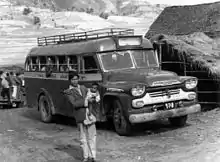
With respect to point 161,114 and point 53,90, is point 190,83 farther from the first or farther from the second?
point 53,90

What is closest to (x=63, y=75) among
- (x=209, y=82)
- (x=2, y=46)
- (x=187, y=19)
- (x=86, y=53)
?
(x=86, y=53)

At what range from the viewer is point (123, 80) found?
431 inches

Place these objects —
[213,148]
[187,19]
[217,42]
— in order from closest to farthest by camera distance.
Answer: [213,148]
[217,42]
[187,19]

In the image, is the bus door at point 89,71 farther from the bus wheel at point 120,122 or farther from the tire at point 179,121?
the tire at point 179,121

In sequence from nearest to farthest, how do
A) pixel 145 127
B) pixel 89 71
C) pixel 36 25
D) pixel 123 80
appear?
1. pixel 123 80
2. pixel 89 71
3. pixel 145 127
4. pixel 36 25

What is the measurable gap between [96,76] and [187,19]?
9.28 metres

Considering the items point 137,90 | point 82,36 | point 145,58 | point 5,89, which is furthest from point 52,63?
point 5,89

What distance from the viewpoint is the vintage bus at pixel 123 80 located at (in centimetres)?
1036

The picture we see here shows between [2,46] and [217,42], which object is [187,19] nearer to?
[217,42]

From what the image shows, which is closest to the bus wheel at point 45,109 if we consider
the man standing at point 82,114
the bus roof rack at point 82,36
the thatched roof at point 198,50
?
the bus roof rack at point 82,36

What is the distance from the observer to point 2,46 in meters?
58.8

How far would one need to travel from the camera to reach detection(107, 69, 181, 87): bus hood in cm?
1043

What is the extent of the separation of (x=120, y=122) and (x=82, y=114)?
9.43ft

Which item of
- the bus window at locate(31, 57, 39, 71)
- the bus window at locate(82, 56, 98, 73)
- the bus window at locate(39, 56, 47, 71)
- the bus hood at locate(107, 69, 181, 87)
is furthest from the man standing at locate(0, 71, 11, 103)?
the bus hood at locate(107, 69, 181, 87)
